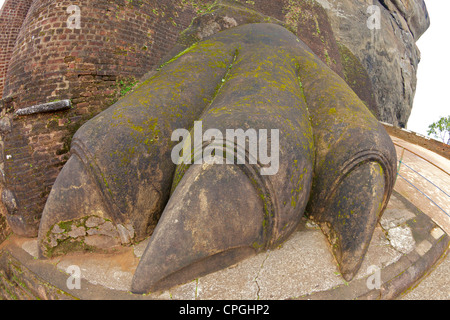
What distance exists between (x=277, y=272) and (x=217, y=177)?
1338mm

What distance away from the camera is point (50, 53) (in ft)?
14.6

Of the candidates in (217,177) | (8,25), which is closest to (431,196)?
(217,177)

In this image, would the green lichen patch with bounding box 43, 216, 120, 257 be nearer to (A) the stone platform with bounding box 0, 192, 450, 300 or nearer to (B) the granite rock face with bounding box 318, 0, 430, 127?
(A) the stone platform with bounding box 0, 192, 450, 300

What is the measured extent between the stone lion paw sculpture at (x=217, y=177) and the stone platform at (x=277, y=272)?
0.45 feet

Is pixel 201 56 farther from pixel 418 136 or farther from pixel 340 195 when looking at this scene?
pixel 418 136

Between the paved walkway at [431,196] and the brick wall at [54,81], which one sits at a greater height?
the brick wall at [54,81]

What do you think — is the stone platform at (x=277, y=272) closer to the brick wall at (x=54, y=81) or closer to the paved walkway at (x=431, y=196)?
the paved walkway at (x=431, y=196)

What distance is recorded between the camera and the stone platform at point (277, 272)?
298cm

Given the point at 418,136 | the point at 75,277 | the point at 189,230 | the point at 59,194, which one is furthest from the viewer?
the point at 418,136

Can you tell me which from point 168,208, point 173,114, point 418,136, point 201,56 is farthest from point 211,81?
point 418,136

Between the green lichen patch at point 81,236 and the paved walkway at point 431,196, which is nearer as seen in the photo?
the paved walkway at point 431,196

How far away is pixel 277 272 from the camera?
124 inches

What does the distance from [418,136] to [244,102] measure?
9011 mm

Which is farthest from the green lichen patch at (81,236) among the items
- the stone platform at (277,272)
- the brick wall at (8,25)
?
the brick wall at (8,25)
